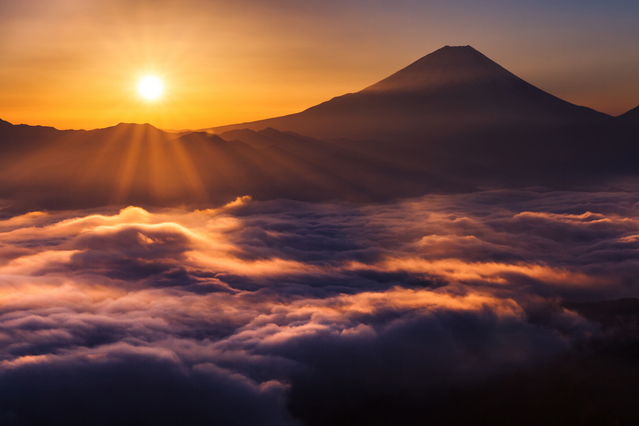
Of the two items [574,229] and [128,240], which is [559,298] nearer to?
[574,229]

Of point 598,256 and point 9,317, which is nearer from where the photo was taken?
point 9,317

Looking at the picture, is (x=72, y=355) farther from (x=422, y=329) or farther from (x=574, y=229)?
(x=574, y=229)

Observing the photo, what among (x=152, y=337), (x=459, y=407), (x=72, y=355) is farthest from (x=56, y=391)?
(x=459, y=407)

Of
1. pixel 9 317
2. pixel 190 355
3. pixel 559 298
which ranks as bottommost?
pixel 559 298

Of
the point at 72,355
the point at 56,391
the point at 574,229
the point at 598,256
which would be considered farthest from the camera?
the point at 574,229

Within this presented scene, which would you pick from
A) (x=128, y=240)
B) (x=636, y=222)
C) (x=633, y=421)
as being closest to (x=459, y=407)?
(x=633, y=421)

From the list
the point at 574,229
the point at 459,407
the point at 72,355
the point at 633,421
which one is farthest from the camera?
the point at 574,229

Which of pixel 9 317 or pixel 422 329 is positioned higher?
pixel 9 317

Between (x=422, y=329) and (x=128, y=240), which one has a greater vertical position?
(x=128, y=240)

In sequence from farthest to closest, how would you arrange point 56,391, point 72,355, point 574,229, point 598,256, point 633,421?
point 574,229 < point 598,256 < point 633,421 < point 56,391 < point 72,355
